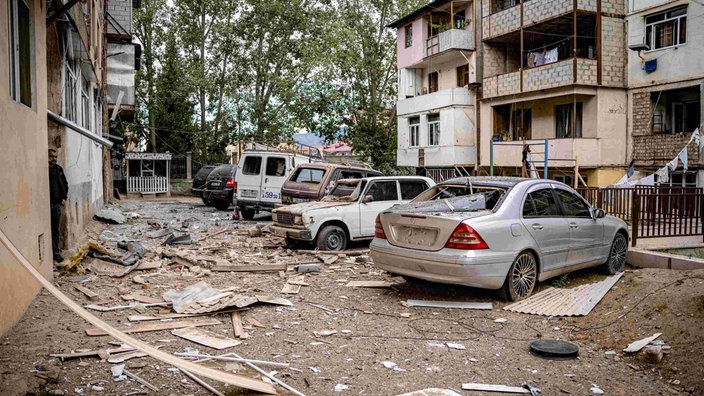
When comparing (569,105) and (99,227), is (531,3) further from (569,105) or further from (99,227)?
(99,227)

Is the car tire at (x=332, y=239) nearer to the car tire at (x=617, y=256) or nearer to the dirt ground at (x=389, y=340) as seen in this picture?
the dirt ground at (x=389, y=340)

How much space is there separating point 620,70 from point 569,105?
8.47 ft

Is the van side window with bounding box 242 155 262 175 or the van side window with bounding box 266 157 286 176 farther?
the van side window with bounding box 242 155 262 175

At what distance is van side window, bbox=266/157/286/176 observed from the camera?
57.6ft

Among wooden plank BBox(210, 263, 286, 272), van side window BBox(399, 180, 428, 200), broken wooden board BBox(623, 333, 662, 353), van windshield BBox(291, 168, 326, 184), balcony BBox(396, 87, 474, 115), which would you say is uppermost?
balcony BBox(396, 87, 474, 115)

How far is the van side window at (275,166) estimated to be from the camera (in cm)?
1756

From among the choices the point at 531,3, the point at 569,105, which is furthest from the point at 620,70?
the point at 531,3

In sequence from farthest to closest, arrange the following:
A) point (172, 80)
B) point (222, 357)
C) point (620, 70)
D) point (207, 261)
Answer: point (172, 80), point (620, 70), point (207, 261), point (222, 357)

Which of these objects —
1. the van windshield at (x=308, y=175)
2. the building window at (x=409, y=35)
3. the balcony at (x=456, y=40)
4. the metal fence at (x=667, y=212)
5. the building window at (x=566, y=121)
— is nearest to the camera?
the metal fence at (x=667, y=212)

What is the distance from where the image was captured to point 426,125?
110 feet

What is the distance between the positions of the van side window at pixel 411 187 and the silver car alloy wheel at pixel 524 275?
5341 millimetres

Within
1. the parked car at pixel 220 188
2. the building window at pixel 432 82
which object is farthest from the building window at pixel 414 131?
the parked car at pixel 220 188

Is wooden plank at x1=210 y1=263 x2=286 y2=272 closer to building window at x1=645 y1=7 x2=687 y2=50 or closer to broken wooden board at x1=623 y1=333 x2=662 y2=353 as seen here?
broken wooden board at x1=623 y1=333 x2=662 y2=353

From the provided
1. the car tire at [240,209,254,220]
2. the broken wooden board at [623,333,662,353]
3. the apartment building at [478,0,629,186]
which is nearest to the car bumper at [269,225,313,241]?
the car tire at [240,209,254,220]
